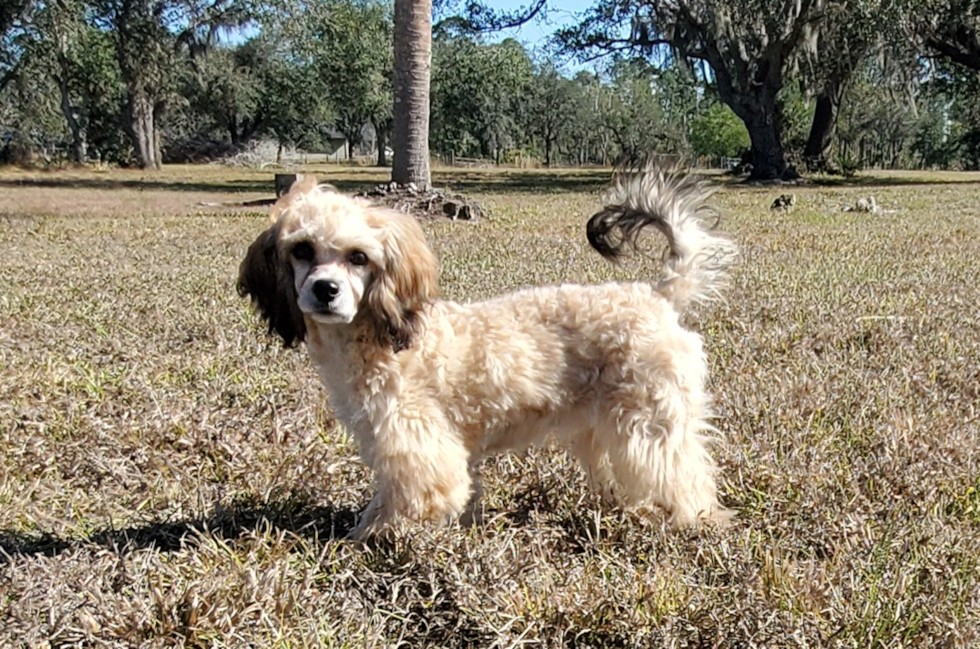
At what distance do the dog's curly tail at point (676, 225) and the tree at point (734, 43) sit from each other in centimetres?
2131

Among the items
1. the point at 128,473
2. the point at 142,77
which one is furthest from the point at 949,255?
the point at 142,77

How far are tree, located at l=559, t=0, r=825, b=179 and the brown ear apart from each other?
22138 mm

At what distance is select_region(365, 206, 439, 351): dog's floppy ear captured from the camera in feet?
9.57

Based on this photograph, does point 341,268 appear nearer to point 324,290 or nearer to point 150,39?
point 324,290

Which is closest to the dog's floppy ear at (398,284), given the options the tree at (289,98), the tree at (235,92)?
the tree at (235,92)

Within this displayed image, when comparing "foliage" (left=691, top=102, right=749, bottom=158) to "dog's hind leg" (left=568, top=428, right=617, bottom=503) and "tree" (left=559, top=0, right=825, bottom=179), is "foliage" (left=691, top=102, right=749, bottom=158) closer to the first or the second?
"tree" (left=559, top=0, right=825, bottom=179)

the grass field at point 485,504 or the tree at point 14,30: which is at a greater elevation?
the tree at point 14,30

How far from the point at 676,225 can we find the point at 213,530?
6.83 ft

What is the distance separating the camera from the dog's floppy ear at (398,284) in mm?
2918

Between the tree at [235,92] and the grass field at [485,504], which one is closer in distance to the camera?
the grass field at [485,504]

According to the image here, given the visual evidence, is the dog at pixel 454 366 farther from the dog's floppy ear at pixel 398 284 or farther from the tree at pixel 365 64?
the tree at pixel 365 64

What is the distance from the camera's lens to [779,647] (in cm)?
230

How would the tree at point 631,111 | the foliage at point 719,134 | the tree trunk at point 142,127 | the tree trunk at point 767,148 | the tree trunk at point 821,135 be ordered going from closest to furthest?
1. the tree trunk at point 767,148
2. the tree trunk at point 821,135
3. the tree trunk at point 142,127
4. the tree at point 631,111
5. the foliage at point 719,134

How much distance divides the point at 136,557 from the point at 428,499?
957 mm
